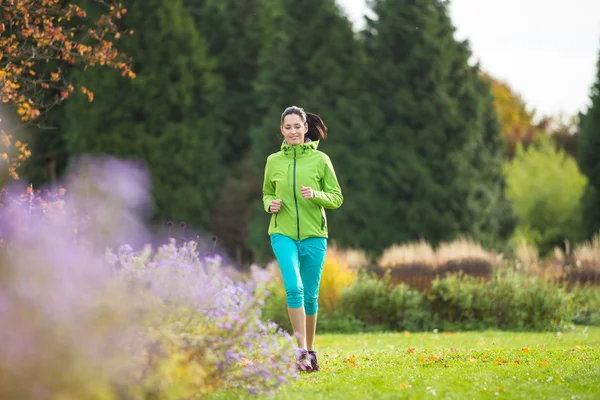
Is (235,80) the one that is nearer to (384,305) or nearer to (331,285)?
(331,285)

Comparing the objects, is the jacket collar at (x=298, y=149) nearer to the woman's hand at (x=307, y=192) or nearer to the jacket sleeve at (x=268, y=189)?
the jacket sleeve at (x=268, y=189)

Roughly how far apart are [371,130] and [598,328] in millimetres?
13387

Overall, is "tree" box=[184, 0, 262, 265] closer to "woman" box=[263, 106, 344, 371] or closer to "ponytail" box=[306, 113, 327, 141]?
"ponytail" box=[306, 113, 327, 141]

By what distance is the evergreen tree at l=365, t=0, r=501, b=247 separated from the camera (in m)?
25.1

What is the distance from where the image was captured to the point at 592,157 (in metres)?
25.3

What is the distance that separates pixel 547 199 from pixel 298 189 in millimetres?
23135

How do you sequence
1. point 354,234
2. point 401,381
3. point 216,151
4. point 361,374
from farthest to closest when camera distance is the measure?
1. point 216,151
2. point 354,234
3. point 361,374
4. point 401,381

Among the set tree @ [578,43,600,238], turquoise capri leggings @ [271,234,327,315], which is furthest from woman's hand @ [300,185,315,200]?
tree @ [578,43,600,238]

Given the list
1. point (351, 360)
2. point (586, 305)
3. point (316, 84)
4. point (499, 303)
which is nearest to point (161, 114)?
point (316, 84)

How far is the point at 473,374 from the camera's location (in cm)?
659

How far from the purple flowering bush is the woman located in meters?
0.54

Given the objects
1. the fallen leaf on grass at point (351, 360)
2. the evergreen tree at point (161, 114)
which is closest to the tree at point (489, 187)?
the evergreen tree at point (161, 114)

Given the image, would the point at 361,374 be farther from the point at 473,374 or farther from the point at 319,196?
the point at 319,196

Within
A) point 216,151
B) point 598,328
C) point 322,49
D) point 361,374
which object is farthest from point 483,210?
point 361,374
